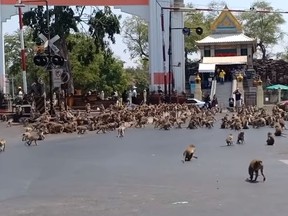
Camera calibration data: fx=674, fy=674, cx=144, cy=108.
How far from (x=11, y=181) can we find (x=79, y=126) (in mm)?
13032

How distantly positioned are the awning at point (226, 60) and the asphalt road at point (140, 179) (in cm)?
4288

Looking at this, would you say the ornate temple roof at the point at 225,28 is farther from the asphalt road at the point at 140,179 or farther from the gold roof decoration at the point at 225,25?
the asphalt road at the point at 140,179

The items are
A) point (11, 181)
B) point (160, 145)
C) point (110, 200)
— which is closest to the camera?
point (110, 200)

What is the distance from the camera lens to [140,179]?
1230 cm

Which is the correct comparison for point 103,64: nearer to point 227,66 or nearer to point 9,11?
point 227,66

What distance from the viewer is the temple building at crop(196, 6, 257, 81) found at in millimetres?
63094

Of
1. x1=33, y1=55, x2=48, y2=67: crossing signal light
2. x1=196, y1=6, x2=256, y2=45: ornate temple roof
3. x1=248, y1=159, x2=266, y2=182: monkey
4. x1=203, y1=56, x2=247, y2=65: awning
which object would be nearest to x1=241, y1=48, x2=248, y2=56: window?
x1=203, y1=56, x2=247, y2=65: awning

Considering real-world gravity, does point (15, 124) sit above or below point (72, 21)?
below

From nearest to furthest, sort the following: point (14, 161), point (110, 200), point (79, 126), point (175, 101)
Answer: point (110, 200)
point (14, 161)
point (79, 126)
point (175, 101)

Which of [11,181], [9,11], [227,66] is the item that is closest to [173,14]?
[9,11]

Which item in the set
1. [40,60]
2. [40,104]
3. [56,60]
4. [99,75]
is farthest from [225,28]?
[40,60]

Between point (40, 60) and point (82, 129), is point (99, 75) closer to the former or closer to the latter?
point (40, 60)

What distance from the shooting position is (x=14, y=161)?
1556 centimetres

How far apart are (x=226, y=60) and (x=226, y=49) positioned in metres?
1.89
